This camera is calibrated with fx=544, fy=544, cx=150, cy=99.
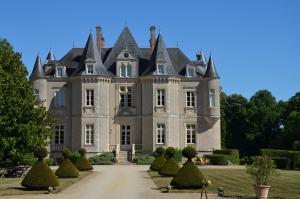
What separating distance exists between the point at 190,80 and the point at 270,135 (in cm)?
2311

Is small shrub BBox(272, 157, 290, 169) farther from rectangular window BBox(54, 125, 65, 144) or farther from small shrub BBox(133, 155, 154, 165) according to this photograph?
rectangular window BBox(54, 125, 65, 144)

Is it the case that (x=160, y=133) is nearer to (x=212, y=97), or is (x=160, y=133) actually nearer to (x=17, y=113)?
(x=212, y=97)

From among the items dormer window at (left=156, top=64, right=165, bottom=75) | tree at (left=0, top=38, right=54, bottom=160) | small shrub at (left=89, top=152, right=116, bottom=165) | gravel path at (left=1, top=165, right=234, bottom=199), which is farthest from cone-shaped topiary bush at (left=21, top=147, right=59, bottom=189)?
dormer window at (left=156, top=64, right=165, bottom=75)

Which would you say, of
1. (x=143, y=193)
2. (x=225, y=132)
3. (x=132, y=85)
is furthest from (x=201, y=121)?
(x=143, y=193)

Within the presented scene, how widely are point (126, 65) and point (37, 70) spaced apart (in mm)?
8354

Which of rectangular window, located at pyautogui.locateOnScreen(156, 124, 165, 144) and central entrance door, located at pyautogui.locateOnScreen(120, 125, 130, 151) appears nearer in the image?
rectangular window, located at pyautogui.locateOnScreen(156, 124, 165, 144)

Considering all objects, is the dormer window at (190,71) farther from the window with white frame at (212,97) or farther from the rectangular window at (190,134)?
the rectangular window at (190,134)

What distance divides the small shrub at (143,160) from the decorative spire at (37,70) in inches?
477

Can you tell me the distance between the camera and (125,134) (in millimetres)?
51031

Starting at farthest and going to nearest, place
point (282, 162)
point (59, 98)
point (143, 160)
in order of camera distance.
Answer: point (59, 98) → point (143, 160) → point (282, 162)

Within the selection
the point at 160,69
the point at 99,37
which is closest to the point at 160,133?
the point at 160,69

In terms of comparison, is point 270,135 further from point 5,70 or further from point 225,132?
point 5,70

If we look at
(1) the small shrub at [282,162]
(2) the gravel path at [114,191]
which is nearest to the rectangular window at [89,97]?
(1) the small shrub at [282,162]

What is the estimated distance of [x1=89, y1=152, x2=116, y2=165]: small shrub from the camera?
153ft
